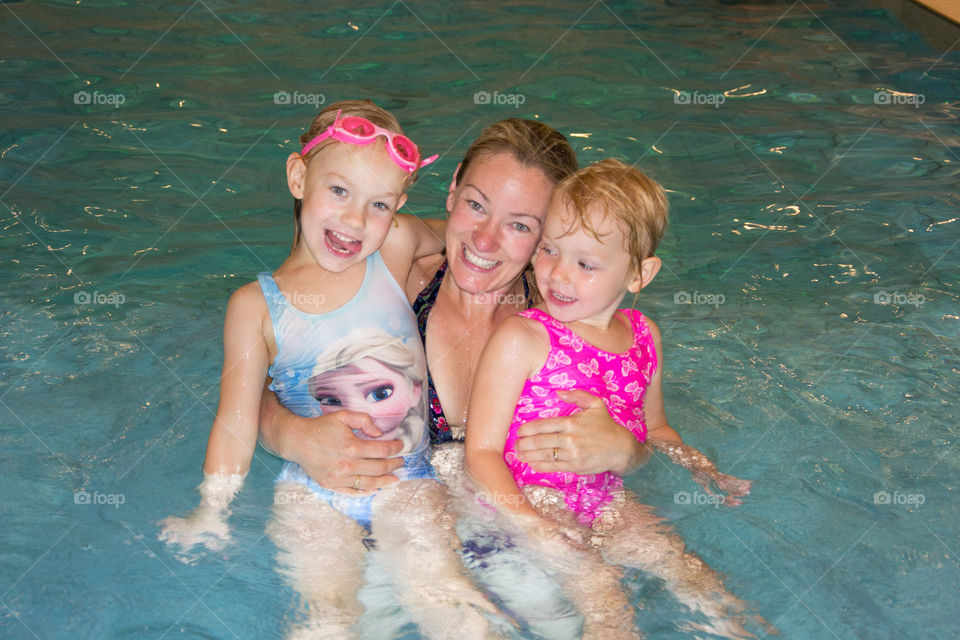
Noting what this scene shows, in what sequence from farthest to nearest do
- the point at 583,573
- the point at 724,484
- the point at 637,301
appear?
the point at 637,301 < the point at 724,484 < the point at 583,573

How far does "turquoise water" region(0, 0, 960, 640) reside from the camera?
117 inches

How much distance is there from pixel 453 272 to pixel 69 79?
479 centimetres

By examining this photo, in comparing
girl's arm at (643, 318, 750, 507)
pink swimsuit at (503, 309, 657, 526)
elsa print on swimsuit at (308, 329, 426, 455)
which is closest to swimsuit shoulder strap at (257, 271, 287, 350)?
elsa print on swimsuit at (308, 329, 426, 455)

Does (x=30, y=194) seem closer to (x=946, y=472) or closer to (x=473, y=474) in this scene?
(x=473, y=474)

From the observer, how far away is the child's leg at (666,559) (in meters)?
2.70

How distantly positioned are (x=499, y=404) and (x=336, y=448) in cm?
51

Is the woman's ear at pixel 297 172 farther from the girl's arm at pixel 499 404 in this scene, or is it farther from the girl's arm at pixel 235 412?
the girl's arm at pixel 499 404

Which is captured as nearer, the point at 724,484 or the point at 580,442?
the point at 580,442

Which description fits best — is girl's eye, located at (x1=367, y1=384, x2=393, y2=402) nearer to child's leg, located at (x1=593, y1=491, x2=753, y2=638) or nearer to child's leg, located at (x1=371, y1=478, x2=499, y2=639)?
child's leg, located at (x1=371, y1=478, x2=499, y2=639)

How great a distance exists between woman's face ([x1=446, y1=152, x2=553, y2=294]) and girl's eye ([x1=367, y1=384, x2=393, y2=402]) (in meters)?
0.42

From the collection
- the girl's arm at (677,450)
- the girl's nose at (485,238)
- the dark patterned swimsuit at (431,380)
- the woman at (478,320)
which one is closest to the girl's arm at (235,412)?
the woman at (478,320)

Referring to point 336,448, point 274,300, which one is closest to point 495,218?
point 274,300

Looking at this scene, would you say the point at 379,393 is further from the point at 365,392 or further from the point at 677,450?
the point at 677,450

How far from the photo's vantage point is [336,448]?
9.27 ft
